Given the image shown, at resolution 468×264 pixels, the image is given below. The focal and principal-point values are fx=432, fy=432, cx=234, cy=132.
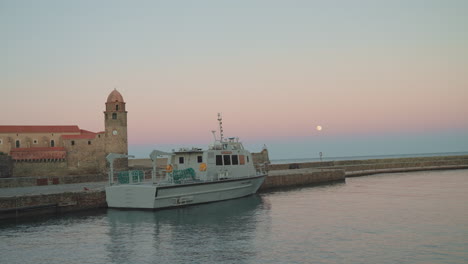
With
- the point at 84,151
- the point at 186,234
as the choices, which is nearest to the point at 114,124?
the point at 84,151

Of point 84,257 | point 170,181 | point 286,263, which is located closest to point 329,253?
point 286,263

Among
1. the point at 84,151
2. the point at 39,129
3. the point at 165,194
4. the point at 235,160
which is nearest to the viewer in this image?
the point at 165,194

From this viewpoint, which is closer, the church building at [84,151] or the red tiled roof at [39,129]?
the church building at [84,151]

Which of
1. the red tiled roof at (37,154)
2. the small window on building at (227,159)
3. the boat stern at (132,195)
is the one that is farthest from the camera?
the red tiled roof at (37,154)

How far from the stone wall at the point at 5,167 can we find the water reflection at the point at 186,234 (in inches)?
1251

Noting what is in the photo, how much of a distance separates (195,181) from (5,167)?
33.5 metres

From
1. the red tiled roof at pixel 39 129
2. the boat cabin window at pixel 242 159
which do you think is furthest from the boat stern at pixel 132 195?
the red tiled roof at pixel 39 129

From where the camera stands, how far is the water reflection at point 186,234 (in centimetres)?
1288

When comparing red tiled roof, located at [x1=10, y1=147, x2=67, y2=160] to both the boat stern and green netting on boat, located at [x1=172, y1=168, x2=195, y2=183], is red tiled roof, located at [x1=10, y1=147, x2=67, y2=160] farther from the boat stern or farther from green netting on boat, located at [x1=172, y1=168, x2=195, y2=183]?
the boat stern

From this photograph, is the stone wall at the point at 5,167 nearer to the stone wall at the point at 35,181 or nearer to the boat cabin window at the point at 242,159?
the stone wall at the point at 35,181

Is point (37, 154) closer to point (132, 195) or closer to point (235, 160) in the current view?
point (235, 160)

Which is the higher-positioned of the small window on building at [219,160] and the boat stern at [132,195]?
the small window on building at [219,160]

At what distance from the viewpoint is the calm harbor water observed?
495 inches

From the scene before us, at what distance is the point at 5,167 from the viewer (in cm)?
4744
